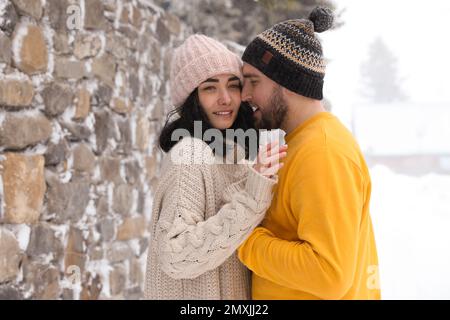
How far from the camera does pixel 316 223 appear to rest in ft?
4.53

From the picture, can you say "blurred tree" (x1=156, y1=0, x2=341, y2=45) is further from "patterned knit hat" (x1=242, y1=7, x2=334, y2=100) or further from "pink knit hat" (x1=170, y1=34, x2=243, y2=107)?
"patterned knit hat" (x1=242, y1=7, x2=334, y2=100)

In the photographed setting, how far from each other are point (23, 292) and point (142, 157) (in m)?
1.52


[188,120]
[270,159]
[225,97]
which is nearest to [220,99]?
[225,97]

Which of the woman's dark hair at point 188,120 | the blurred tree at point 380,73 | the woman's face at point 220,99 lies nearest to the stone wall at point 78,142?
the woman's dark hair at point 188,120

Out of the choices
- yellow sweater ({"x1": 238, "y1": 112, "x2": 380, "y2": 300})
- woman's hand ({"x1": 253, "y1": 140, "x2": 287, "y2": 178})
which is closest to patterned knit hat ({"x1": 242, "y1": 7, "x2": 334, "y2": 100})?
yellow sweater ({"x1": 238, "y1": 112, "x2": 380, "y2": 300})

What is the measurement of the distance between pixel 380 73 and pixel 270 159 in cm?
1892

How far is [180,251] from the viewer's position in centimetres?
150

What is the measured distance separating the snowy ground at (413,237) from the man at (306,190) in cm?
320

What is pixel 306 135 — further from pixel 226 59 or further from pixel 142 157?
pixel 142 157

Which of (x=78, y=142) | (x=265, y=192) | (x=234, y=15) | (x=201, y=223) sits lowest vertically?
(x=201, y=223)

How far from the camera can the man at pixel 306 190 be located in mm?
1378

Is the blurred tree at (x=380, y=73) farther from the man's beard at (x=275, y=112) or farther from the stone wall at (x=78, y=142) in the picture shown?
the man's beard at (x=275, y=112)

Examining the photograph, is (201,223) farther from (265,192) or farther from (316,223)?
(316,223)

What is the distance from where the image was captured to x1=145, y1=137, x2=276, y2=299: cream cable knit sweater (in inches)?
57.6
